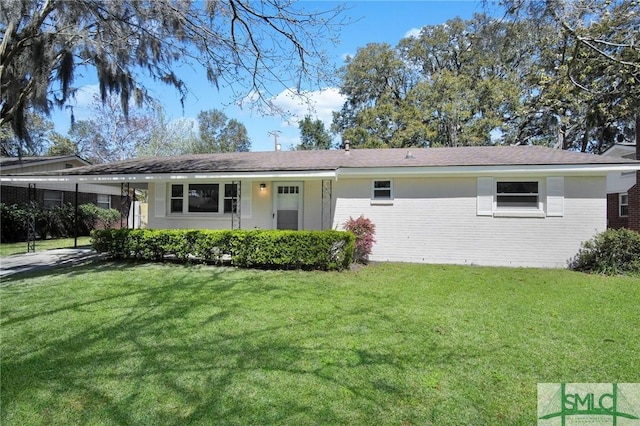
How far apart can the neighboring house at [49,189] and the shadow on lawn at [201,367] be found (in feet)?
38.0

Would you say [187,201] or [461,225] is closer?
[461,225]

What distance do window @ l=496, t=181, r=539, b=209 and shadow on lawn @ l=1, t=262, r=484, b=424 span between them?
655 cm

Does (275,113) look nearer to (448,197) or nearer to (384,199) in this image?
(384,199)

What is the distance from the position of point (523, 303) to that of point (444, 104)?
745 inches

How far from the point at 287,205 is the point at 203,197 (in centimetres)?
299

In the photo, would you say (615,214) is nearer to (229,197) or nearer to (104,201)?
(229,197)

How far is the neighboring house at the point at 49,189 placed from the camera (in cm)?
1571

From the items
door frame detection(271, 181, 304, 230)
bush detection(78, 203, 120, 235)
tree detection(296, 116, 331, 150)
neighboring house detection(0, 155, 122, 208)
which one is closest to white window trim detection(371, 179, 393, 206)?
door frame detection(271, 181, 304, 230)

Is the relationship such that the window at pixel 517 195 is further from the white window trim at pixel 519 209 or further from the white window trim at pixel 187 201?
the white window trim at pixel 187 201

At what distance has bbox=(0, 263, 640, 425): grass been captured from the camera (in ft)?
9.71

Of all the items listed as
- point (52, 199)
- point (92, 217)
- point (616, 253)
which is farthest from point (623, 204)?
point (52, 199)

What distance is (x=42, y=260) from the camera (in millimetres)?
10367

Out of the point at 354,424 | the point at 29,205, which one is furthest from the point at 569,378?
Answer: the point at 29,205

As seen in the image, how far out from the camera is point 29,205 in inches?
620
